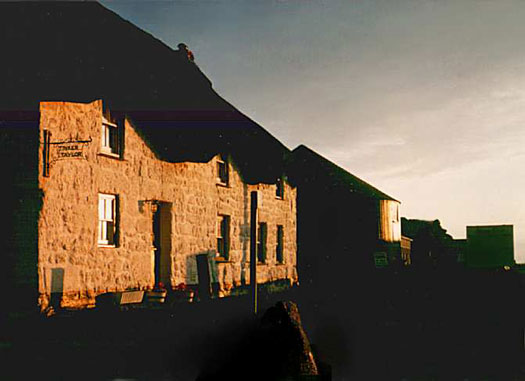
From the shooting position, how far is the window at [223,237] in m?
20.0

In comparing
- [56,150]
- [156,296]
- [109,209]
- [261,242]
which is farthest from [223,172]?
[56,150]

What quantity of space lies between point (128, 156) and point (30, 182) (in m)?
3.07

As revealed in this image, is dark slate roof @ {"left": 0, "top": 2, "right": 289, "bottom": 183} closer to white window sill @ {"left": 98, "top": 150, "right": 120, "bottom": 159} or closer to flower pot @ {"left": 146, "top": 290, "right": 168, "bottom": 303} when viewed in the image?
white window sill @ {"left": 98, "top": 150, "right": 120, "bottom": 159}

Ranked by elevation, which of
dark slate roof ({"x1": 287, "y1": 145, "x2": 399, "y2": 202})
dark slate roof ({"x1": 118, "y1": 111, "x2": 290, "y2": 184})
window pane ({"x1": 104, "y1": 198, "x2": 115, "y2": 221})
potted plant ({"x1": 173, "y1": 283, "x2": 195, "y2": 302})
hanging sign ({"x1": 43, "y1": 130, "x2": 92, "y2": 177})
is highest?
dark slate roof ({"x1": 287, "y1": 145, "x2": 399, "y2": 202})

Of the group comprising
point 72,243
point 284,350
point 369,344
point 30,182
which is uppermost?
point 30,182

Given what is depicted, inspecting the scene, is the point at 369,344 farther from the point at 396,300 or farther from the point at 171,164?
the point at 171,164

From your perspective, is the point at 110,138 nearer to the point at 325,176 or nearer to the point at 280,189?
the point at 280,189

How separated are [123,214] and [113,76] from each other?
3.11 metres

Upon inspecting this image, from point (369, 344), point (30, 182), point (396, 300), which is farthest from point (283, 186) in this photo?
point (369, 344)

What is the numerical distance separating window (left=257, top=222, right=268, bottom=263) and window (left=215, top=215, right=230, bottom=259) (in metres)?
3.38

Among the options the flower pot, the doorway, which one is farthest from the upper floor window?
the flower pot

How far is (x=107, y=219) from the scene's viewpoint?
14242 mm

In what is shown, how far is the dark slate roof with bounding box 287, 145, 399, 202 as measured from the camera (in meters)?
38.5

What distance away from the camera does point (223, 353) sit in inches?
144
